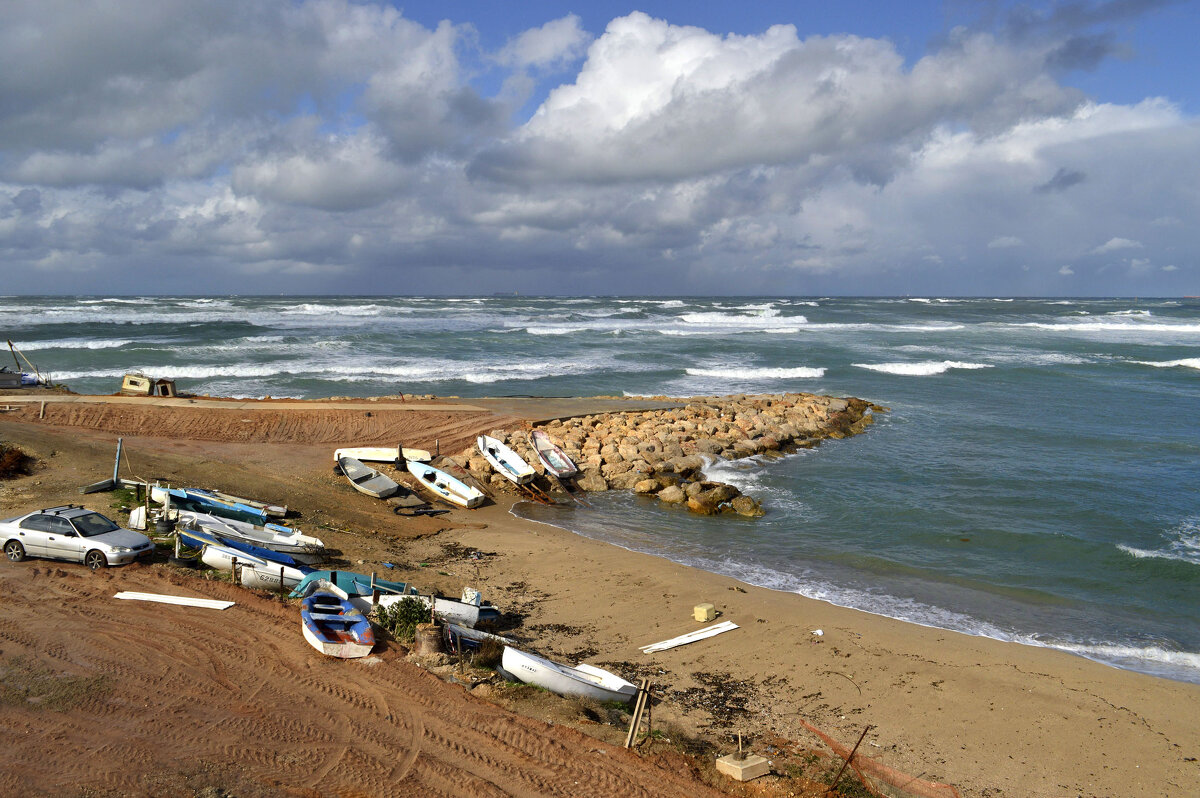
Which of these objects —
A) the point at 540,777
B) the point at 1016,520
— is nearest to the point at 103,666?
the point at 540,777

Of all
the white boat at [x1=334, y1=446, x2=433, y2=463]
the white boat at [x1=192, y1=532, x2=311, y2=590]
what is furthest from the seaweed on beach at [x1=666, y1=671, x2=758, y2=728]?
the white boat at [x1=334, y1=446, x2=433, y2=463]

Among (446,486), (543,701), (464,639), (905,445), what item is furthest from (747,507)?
(543,701)

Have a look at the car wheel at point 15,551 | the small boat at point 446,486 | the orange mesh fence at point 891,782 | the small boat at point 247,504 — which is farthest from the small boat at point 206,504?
the orange mesh fence at point 891,782

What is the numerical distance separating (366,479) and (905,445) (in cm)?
1809

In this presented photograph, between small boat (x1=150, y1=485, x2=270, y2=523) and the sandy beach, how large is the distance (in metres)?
1.24

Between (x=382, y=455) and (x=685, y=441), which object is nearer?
(x=382, y=455)

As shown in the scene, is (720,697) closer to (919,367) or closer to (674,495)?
(674,495)

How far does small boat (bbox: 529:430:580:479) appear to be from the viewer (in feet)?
68.9

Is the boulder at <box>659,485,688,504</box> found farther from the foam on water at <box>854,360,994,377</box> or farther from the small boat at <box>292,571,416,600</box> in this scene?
the foam on water at <box>854,360,994,377</box>

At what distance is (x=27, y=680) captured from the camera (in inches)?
361

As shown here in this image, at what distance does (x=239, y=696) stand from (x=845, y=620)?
951 cm

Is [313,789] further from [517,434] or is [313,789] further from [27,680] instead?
[517,434]

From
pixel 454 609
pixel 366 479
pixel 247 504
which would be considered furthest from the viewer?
pixel 366 479

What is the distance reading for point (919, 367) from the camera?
44.4 m
